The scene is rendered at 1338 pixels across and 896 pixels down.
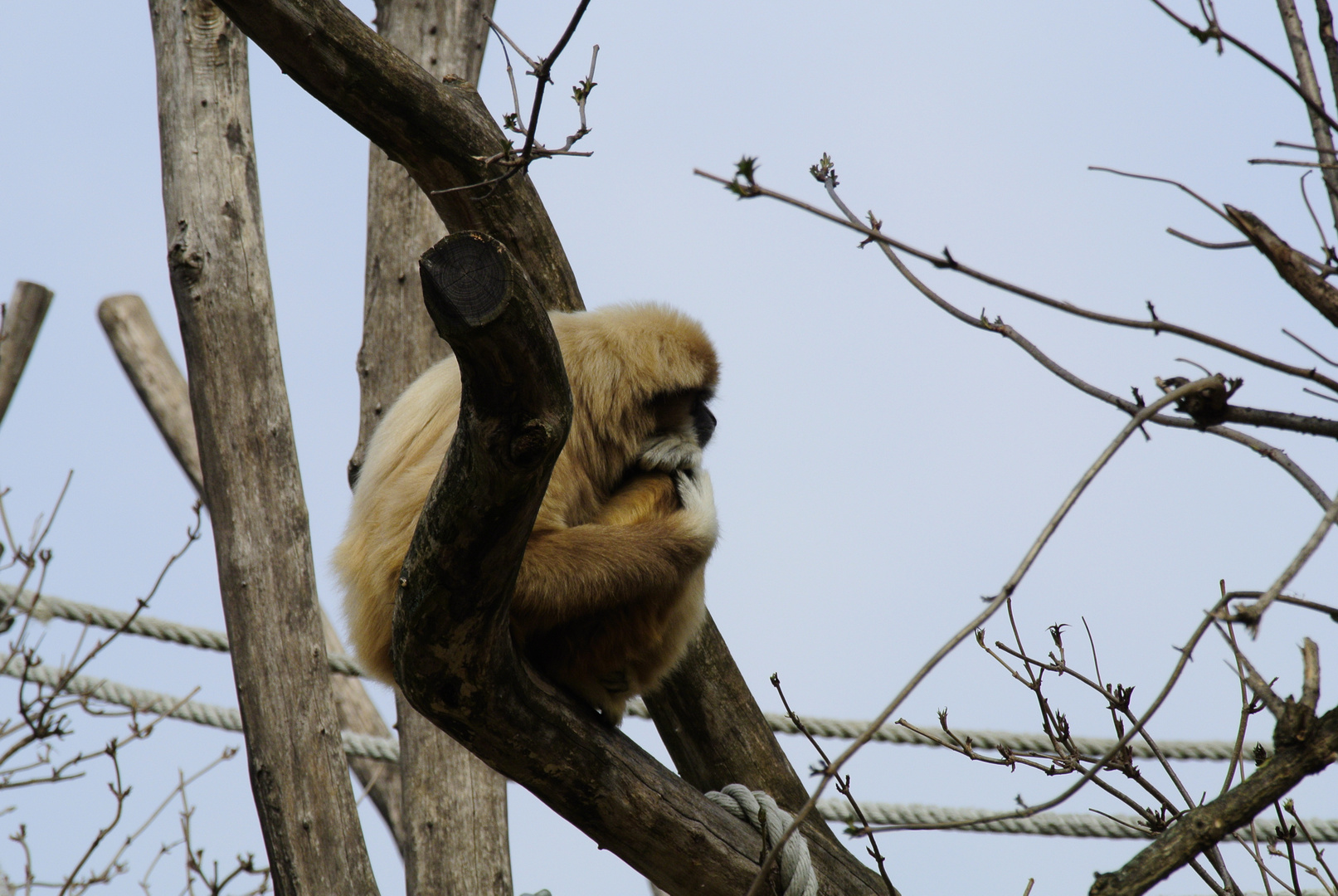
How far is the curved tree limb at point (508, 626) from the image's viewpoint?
5.04 ft

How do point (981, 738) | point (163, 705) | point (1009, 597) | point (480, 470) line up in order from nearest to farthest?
point (1009, 597)
point (480, 470)
point (981, 738)
point (163, 705)

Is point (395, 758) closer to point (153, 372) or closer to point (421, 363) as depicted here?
point (421, 363)

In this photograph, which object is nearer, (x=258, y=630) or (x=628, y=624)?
(x=628, y=624)

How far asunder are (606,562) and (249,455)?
1.45 metres

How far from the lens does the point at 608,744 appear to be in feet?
7.78

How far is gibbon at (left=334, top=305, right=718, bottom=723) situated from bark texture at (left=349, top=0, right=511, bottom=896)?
960 millimetres

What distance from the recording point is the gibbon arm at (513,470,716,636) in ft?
7.32

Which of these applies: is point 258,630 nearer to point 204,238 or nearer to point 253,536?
point 253,536

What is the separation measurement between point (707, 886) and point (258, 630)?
1491 millimetres

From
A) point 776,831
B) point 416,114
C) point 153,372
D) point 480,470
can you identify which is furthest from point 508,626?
point 153,372

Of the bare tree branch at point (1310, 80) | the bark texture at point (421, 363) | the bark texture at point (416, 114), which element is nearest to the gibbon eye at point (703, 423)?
the bark texture at point (416, 114)

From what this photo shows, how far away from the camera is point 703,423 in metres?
2.87

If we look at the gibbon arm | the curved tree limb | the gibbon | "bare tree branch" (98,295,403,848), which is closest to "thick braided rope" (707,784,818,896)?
the curved tree limb

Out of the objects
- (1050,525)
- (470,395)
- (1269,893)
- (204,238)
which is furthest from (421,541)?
(204,238)
